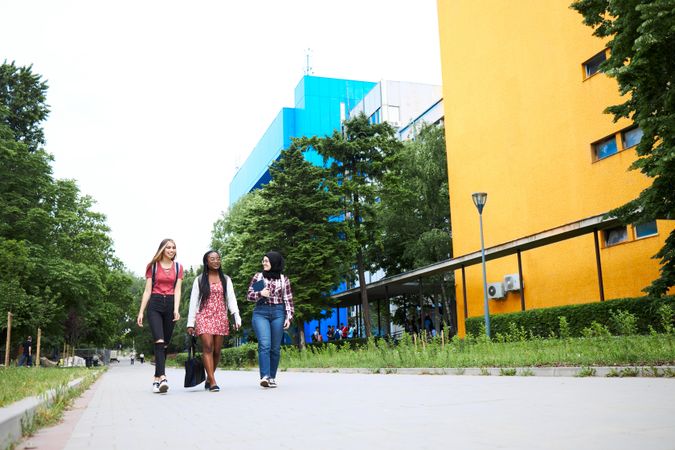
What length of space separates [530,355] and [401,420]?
6675 mm

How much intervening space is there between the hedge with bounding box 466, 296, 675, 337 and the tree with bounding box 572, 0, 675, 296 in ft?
8.33

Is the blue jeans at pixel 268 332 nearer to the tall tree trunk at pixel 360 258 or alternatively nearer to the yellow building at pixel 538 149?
the yellow building at pixel 538 149

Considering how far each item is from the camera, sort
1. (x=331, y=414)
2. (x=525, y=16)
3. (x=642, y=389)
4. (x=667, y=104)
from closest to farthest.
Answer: (x=331, y=414) < (x=642, y=389) < (x=667, y=104) < (x=525, y=16)

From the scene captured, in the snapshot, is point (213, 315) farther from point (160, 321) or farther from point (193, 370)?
point (193, 370)

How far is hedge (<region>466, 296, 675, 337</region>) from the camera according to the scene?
15996mm

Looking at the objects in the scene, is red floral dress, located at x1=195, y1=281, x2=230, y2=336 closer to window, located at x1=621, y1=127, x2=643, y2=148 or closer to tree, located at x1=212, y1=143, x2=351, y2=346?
window, located at x1=621, y1=127, x2=643, y2=148

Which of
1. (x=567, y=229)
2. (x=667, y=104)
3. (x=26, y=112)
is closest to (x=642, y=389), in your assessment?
(x=667, y=104)

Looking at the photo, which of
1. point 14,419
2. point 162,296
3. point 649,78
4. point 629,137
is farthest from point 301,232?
point 14,419

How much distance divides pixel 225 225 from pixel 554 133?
33541 millimetres

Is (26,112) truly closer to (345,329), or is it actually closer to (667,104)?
(345,329)

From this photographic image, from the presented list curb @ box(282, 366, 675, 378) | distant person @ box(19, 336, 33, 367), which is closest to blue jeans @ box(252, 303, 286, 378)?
curb @ box(282, 366, 675, 378)

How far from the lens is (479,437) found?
397 cm

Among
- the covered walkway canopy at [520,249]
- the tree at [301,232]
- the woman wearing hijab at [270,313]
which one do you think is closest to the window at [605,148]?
the covered walkway canopy at [520,249]

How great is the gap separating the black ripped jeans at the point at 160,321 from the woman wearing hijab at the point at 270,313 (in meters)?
1.14
